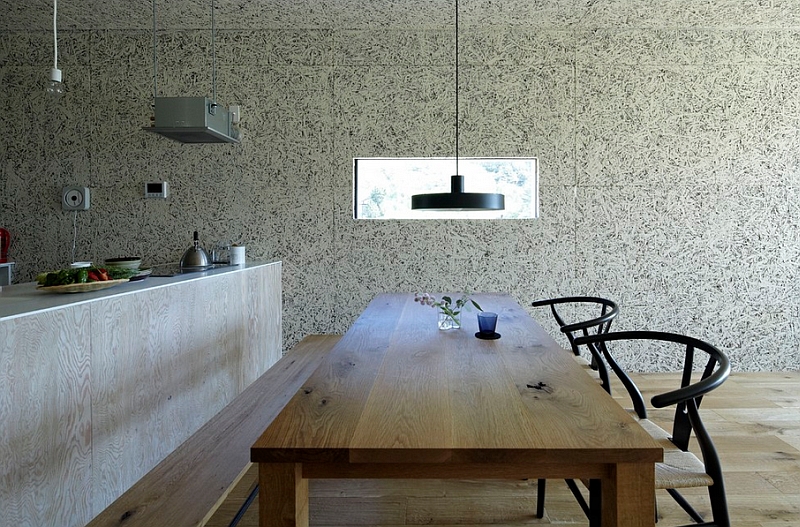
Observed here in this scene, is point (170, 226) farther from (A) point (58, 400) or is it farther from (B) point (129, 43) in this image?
(A) point (58, 400)

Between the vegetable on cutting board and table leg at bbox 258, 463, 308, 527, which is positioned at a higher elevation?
the vegetable on cutting board

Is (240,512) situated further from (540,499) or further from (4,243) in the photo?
(4,243)

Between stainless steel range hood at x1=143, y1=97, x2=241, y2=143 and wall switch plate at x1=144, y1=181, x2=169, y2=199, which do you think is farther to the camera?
wall switch plate at x1=144, y1=181, x2=169, y2=199

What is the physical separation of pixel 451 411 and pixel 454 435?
161mm

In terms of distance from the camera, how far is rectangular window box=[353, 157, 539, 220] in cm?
472

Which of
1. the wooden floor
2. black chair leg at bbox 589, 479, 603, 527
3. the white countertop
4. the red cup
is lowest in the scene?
the wooden floor

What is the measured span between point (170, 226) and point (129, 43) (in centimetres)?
156

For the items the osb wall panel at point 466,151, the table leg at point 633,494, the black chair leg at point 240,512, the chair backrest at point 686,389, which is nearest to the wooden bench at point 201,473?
the black chair leg at point 240,512

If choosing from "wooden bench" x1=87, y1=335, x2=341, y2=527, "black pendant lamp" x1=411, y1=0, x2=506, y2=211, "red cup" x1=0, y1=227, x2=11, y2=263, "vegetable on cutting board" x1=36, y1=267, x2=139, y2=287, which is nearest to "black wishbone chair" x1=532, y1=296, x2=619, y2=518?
"black pendant lamp" x1=411, y1=0, x2=506, y2=211

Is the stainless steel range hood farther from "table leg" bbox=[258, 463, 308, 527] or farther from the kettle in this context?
"table leg" bbox=[258, 463, 308, 527]

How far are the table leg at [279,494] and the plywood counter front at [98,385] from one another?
3.38 ft

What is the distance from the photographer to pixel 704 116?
15.0ft

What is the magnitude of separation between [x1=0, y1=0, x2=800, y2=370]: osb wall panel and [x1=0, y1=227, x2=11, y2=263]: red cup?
0.30ft

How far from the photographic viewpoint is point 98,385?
84.4 inches
